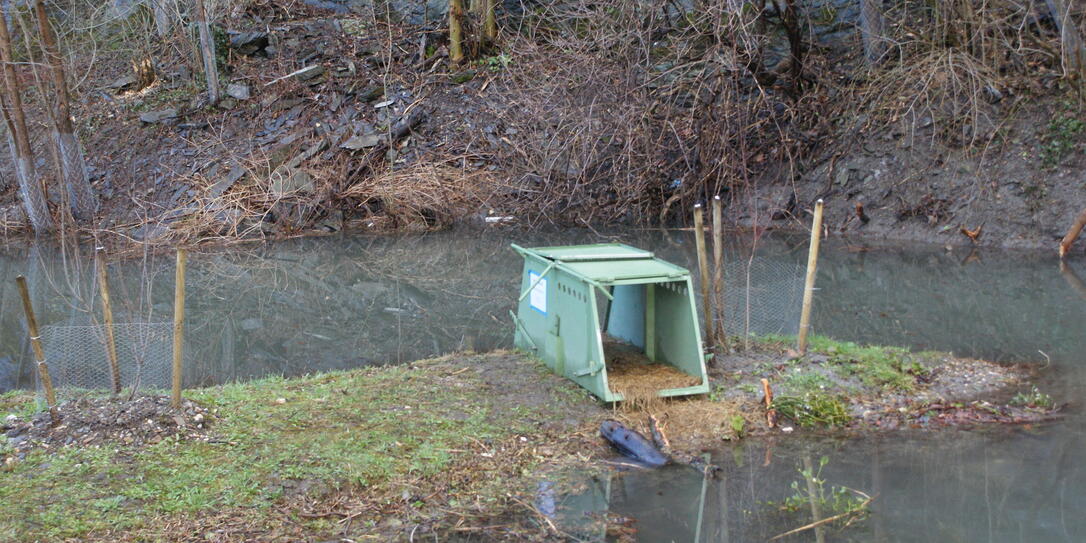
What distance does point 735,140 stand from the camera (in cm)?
1539

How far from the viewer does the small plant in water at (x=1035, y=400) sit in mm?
6693

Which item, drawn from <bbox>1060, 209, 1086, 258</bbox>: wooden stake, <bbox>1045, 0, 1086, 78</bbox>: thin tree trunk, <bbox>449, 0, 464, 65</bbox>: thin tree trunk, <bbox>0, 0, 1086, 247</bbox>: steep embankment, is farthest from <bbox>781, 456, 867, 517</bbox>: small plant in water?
<bbox>449, 0, 464, 65</bbox>: thin tree trunk

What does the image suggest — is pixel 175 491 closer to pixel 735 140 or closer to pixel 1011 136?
pixel 735 140

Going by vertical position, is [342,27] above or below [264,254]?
above

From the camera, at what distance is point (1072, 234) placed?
12.1 metres

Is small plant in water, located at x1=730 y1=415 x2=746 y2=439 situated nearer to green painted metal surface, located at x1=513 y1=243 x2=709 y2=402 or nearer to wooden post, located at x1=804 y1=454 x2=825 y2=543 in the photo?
green painted metal surface, located at x1=513 y1=243 x2=709 y2=402

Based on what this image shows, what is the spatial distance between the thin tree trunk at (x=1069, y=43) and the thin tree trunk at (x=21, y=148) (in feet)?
54.9

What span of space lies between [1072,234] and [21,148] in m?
17.0

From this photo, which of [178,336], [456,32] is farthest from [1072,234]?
[456,32]

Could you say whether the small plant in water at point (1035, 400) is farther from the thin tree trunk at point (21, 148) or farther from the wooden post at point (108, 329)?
the thin tree trunk at point (21, 148)

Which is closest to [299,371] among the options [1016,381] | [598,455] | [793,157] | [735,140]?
[598,455]

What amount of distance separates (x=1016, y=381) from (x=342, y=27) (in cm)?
1849

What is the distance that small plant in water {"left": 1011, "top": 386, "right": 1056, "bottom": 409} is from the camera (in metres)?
6.69

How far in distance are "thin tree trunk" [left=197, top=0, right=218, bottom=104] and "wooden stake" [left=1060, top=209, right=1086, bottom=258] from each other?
16.7 m
